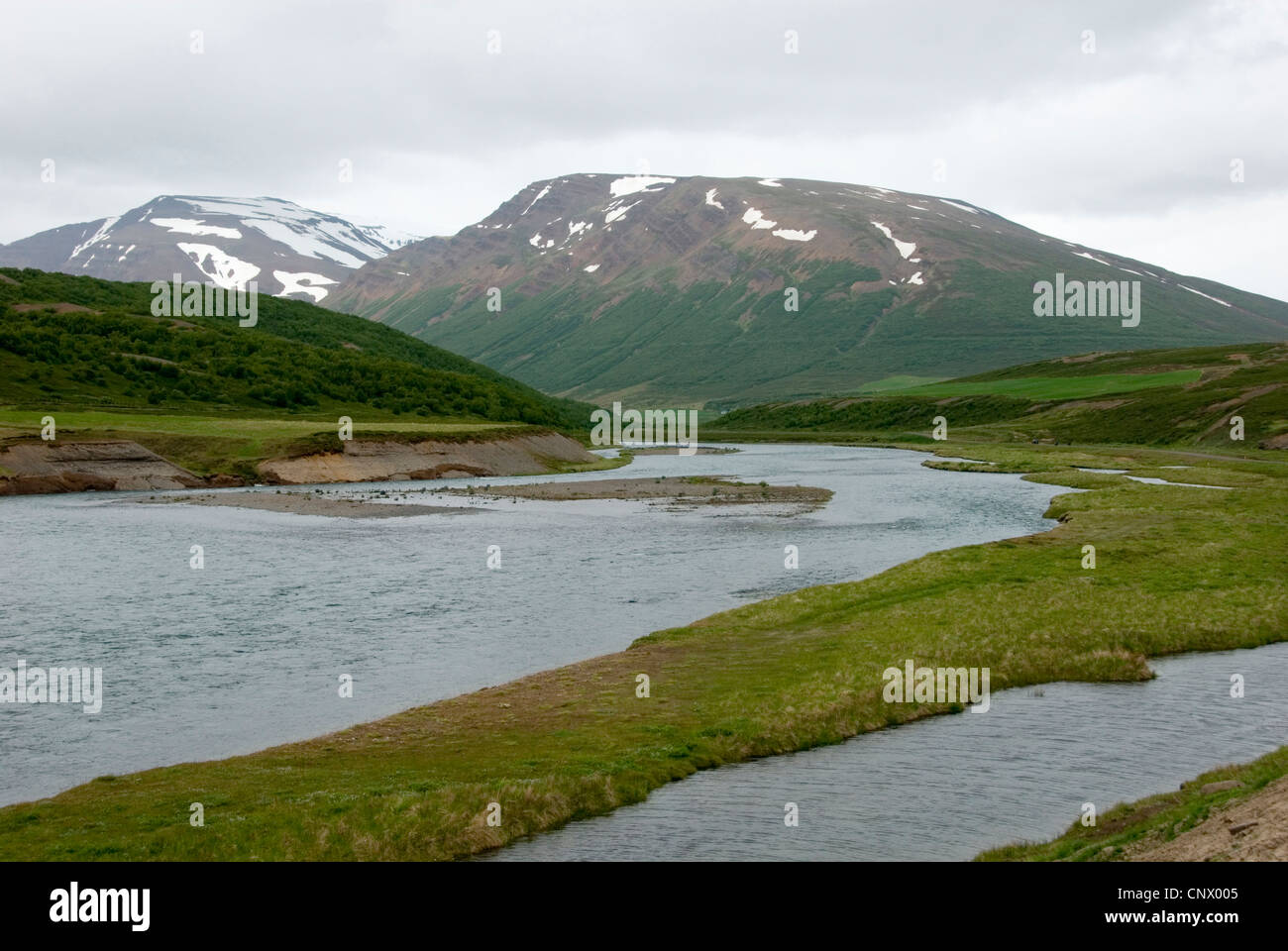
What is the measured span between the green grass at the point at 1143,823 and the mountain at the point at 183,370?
124m

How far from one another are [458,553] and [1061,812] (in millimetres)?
43248

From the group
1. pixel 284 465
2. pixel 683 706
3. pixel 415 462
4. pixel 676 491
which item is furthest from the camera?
pixel 415 462

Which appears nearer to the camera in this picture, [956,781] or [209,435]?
[956,781]

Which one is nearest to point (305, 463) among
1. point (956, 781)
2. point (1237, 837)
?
point (956, 781)

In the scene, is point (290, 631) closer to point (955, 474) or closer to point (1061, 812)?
point (1061, 812)

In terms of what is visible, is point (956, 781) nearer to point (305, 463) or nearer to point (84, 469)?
point (84, 469)

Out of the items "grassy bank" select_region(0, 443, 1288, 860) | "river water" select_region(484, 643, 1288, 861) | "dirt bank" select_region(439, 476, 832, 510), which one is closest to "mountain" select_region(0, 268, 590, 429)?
"dirt bank" select_region(439, 476, 832, 510)

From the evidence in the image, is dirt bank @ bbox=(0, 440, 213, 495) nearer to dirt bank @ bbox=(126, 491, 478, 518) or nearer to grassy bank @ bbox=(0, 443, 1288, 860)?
dirt bank @ bbox=(126, 491, 478, 518)

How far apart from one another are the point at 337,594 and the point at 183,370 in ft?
392

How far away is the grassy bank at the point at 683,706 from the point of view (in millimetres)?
20125

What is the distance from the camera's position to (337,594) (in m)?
47.9

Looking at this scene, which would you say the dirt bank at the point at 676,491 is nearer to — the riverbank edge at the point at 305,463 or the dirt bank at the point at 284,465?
the dirt bank at the point at 284,465
